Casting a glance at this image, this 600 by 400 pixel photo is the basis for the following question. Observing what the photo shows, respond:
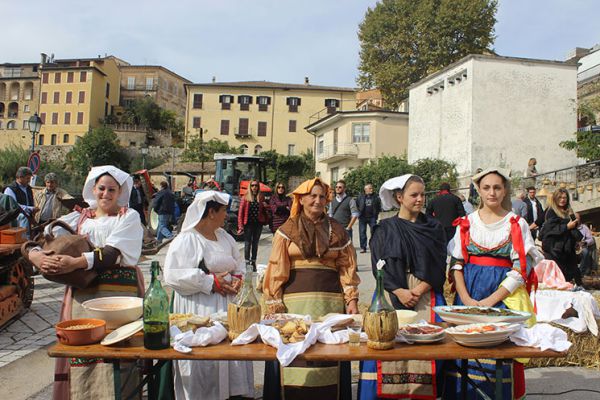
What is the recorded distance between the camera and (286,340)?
270cm

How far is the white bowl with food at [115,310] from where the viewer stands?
2.86 m

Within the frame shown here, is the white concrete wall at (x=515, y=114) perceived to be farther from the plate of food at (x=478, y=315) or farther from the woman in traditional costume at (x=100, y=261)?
the woman in traditional costume at (x=100, y=261)

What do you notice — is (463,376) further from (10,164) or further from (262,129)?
(262,129)

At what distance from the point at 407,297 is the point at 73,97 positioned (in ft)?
230

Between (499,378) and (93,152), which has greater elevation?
(93,152)

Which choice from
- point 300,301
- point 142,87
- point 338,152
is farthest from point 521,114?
point 142,87

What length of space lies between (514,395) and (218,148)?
4946 centimetres

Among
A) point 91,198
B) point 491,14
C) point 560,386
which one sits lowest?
point 560,386

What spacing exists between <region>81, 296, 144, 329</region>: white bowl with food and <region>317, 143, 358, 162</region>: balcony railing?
35.1 metres

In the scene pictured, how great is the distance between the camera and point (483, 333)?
8.69 ft

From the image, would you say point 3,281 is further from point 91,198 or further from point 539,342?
point 539,342

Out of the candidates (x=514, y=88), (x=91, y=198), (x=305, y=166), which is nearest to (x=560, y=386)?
(x=91, y=198)

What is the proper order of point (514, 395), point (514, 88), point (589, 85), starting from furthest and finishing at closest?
point (589, 85) → point (514, 88) → point (514, 395)

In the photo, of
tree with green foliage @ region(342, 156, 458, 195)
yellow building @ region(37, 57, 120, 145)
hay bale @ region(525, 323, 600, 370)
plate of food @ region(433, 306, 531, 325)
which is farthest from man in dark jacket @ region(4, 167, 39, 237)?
yellow building @ region(37, 57, 120, 145)
